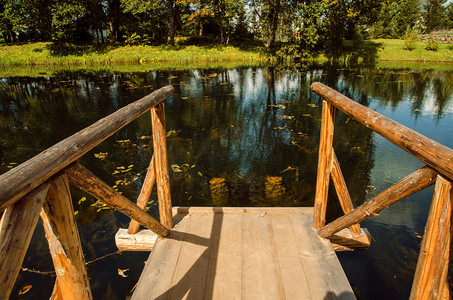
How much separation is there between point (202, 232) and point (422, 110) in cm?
1245

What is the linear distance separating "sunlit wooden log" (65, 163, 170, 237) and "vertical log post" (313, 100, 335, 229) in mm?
1863

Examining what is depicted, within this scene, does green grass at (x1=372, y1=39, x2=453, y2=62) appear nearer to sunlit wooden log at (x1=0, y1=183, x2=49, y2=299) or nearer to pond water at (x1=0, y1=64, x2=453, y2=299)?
pond water at (x1=0, y1=64, x2=453, y2=299)

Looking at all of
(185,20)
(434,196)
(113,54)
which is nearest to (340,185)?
(434,196)

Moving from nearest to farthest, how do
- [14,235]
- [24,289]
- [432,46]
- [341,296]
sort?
[14,235] < [341,296] < [24,289] < [432,46]

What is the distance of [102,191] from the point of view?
2.02 m

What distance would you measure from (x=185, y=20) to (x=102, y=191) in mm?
37479

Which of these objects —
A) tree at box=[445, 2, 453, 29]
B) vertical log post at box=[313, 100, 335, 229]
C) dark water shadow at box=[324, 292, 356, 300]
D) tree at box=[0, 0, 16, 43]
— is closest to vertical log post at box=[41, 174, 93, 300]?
dark water shadow at box=[324, 292, 356, 300]

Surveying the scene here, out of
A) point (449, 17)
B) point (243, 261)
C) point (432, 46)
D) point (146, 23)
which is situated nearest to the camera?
point (243, 261)

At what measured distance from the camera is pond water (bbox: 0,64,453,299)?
4.49 meters

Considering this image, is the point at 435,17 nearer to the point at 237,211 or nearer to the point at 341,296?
the point at 237,211

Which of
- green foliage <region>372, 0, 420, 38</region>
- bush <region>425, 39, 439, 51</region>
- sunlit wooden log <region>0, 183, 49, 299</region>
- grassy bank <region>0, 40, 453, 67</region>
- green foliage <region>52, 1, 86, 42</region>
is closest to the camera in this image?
sunlit wooden log <region>0, 183, 49, 299</region>

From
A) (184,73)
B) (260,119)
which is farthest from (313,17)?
(260,119)

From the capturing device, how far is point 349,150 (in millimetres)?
8352

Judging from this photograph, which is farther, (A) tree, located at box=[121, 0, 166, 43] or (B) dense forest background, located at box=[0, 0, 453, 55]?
(A) tree, located at box=[121, 0, 166, 43]
